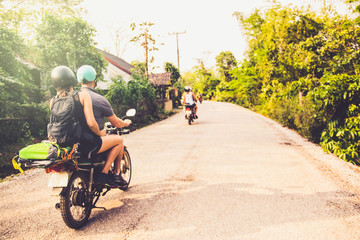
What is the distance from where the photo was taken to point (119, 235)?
10.3 ft

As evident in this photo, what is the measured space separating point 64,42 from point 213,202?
1442 centimetres

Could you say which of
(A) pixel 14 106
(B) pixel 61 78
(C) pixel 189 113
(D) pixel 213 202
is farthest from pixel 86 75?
(C) pixel 189 113

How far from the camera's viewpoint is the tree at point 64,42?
15.2 meters

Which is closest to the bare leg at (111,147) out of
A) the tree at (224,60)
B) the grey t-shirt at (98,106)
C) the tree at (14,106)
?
the grey t-shirt at (98,106)

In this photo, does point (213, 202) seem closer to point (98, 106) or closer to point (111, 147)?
point (111, 147)

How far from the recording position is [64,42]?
15.4 meters

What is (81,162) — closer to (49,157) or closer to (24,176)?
(49,157)

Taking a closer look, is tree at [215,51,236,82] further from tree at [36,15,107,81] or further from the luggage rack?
the luggage rack

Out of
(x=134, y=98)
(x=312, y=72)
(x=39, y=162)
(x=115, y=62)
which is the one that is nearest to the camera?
(x=39, y=162)

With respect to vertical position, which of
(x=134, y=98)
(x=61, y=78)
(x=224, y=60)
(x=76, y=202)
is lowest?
(x=76, y=202)

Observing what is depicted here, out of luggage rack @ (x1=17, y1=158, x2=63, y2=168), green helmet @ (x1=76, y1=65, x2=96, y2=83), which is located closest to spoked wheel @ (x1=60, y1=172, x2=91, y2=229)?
luggage rack @ (x1=17, y1=158, x2=63, y2=168)

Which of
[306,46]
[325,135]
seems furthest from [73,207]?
[306,46]

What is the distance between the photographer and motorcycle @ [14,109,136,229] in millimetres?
3060

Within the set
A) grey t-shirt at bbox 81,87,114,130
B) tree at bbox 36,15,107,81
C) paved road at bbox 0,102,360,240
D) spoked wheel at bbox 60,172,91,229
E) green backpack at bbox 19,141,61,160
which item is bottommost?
paved road at bbox 0,102,360,240
